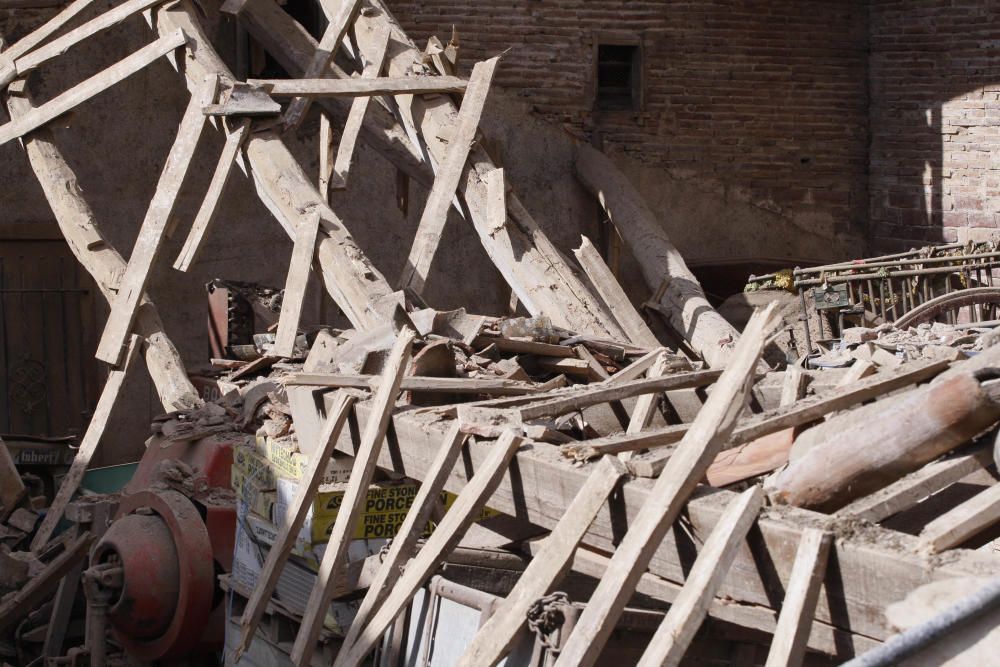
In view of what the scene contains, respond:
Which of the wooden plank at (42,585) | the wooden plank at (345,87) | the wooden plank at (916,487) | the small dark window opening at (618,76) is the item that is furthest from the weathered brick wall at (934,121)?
the wooden plank at (916,487)

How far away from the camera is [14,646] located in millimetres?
6828

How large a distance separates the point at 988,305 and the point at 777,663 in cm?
826

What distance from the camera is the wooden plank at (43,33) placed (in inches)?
369

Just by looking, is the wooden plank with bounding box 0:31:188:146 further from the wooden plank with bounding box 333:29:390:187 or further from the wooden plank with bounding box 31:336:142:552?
the wooden plank with bounding box 31:336:142:552

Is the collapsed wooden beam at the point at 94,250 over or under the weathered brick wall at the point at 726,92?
under

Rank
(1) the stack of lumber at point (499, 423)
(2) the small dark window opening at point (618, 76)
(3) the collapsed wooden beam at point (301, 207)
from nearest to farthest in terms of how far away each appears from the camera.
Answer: (1) the stack of lumber at point (499, 423) < (3) the collapsed wooden beam at point (301, 207) < (2) the small dark window opening at point (618, 76)

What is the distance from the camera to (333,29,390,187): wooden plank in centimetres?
894

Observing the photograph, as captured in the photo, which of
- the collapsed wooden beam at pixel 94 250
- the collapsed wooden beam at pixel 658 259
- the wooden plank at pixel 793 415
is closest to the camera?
the wooden plank at pixel 793 415

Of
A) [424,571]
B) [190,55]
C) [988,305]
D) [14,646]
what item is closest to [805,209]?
[988,305]

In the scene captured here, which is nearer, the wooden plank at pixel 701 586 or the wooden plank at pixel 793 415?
the wooden plank at pixel 701 586

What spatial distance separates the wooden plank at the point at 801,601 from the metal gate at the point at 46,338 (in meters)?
8.86

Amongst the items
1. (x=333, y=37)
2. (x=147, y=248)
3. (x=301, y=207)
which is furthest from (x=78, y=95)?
(x=301, y=207)

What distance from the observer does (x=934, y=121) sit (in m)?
12.3

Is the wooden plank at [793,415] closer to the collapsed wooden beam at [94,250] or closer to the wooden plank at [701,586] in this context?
the wooden plank at [701,586]
